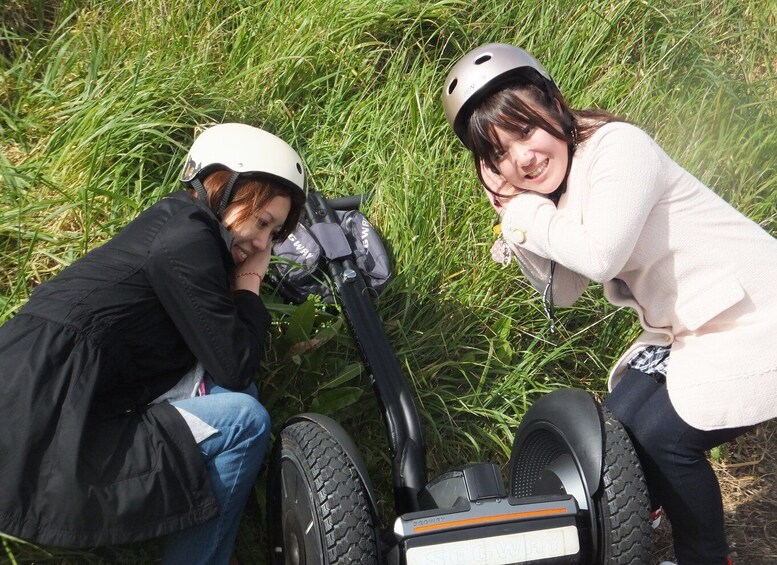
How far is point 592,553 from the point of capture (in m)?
2.37

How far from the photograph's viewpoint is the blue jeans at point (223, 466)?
246cm

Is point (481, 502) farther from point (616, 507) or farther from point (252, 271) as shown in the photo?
point (252, 271)

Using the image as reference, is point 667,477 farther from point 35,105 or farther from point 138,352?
point 35,105

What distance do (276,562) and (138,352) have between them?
2.71 ft

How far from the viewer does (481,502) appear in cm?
231

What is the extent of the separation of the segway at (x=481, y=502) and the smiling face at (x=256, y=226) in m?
0.60

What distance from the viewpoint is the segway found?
2221 millimetres

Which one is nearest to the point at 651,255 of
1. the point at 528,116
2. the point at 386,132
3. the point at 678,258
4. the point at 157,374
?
the point at 678,258

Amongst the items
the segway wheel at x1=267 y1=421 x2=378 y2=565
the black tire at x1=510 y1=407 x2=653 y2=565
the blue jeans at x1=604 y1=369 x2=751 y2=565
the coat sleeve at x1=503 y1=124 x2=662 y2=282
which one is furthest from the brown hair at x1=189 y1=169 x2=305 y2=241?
the blue jeans at x1=604 y1=369 x2=751 y2=565

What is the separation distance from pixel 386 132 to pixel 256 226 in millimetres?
1552

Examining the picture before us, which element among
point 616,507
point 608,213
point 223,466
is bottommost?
point 616,507

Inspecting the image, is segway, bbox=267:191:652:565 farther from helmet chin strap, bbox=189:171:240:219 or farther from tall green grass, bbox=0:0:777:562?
helmet chin strap, bbox=189:171:240:219

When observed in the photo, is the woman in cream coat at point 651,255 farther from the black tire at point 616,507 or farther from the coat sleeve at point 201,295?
the coat sleeve at point 201,295

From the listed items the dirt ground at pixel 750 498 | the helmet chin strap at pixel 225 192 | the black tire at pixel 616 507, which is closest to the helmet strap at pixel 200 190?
the helmet chin strap at pixel 225 192
